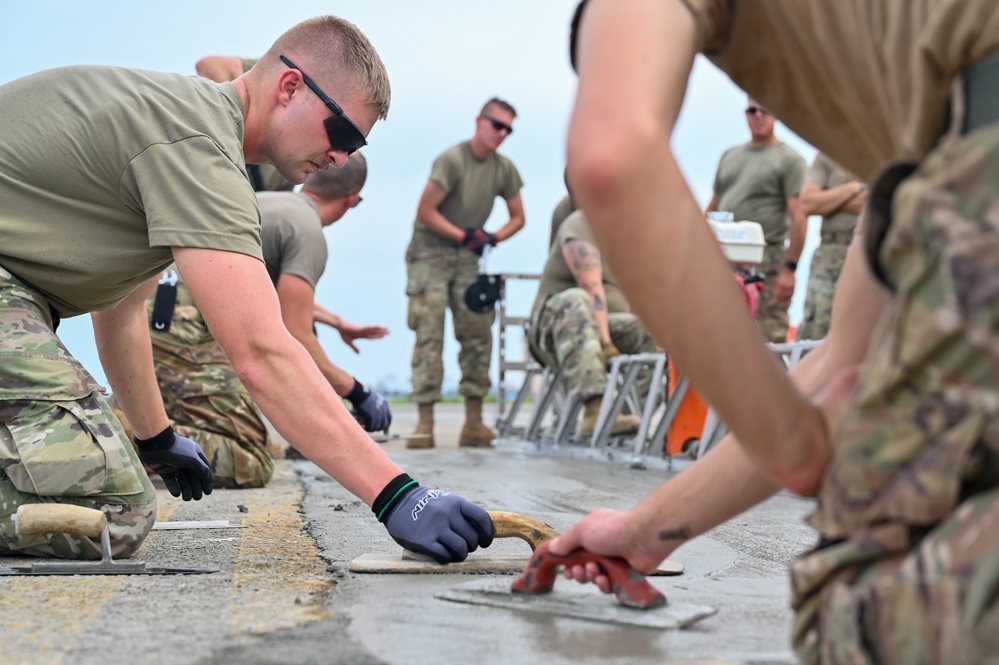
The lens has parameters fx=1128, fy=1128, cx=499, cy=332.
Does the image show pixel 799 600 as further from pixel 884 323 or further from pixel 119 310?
pixel 119 310

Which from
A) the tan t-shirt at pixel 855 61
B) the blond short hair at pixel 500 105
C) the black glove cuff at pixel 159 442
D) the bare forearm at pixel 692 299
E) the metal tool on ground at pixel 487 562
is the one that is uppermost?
the tan t-shirt at pixel 855 61

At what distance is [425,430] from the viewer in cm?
791

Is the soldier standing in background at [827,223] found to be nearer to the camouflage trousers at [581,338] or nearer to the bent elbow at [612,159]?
the camouflage trousers at [581,338]

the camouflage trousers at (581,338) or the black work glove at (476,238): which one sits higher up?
the black work glove at (476,238)

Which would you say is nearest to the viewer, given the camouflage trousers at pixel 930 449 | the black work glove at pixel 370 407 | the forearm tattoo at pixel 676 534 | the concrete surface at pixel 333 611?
the camouflage trousers at pixel 930 449

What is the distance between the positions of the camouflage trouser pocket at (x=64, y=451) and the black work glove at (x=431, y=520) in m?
0.78

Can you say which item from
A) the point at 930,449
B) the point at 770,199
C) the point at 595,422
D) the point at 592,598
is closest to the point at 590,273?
the point at 595,422

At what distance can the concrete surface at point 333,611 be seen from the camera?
1550 millimetres

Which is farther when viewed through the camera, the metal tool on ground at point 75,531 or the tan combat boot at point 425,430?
the tan combat boot at point 425,430

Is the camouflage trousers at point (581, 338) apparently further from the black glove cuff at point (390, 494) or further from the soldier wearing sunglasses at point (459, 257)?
the black glove cuff at point (390, 494)

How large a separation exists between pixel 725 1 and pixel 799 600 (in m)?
0.67

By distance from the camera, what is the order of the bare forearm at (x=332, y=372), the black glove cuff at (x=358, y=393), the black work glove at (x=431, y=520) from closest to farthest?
the black work glove at (x=431, y=520), the black glove cuff at (x=358, y=393), the bare forearm at (x=332, y=372)

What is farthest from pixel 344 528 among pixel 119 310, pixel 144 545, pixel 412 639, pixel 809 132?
pixel 809 132

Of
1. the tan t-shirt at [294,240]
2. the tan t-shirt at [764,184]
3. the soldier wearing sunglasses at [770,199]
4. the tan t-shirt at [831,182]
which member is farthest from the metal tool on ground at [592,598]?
the tan t-shirt at [764,184]
